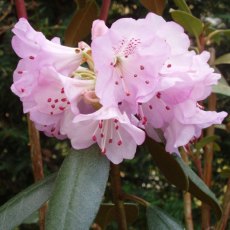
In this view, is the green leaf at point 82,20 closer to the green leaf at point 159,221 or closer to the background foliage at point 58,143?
the green leaf at point 159,221

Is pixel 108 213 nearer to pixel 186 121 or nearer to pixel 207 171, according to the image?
pixel 207 171

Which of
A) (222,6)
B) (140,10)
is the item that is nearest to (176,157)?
(140,10)

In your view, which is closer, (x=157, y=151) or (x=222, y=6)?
(x=157, y=151)

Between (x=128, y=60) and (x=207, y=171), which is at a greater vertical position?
(x=128, y=60)

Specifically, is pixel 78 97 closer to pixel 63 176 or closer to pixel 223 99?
pixel 63 176

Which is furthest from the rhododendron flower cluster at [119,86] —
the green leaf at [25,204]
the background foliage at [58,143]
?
the background foliage at [58,143]

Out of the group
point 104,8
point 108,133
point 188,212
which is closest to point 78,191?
point 108,133
